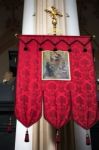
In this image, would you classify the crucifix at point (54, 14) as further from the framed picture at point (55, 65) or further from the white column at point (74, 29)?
the framed picture at point (55, 65)

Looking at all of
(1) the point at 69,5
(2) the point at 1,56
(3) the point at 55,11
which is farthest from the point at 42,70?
(2) the point at 1,56

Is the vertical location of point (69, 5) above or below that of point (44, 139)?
above

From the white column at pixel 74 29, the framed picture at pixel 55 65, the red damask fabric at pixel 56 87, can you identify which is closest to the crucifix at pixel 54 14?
the white column at pixel 74 29

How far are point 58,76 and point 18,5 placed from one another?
4.92 m

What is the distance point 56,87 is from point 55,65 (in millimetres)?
335

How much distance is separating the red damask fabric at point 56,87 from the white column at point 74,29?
2.23 feet

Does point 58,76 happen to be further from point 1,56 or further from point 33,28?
point 1,56

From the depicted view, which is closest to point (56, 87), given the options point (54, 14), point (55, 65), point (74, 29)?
point (55, 65)

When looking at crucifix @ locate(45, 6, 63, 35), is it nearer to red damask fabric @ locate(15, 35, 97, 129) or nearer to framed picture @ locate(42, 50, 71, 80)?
red damask fabric @ locate(15, 35, 97, 129)

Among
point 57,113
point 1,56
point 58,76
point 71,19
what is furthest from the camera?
point 1,56

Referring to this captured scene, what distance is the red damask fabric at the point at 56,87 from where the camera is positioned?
12.7 ft

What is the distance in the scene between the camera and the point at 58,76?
4176mm

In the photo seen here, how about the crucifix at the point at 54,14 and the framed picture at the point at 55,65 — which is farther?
the crucifix at the point at 54,14

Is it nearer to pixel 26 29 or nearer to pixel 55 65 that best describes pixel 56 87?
pixel 55 65
